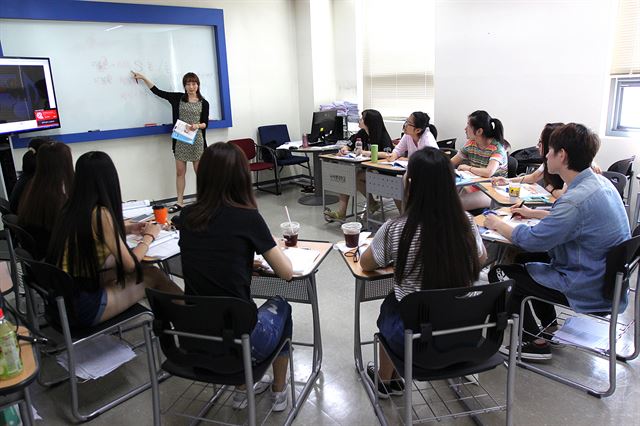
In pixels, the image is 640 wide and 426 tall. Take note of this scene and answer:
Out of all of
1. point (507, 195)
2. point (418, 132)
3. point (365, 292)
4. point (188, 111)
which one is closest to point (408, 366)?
point (365, 292)

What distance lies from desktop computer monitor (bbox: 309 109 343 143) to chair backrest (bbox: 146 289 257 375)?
4.45m

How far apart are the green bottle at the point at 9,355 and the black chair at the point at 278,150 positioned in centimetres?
517

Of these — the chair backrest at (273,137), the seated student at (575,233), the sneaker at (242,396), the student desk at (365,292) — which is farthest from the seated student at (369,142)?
the sneaker at (242,396)

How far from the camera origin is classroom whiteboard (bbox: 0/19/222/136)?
509 centimetres

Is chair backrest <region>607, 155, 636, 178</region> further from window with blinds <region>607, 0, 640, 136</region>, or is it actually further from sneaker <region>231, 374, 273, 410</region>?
sneaker <region>231, 374, 273, 410</region>

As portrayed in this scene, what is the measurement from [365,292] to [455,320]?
3.23ft

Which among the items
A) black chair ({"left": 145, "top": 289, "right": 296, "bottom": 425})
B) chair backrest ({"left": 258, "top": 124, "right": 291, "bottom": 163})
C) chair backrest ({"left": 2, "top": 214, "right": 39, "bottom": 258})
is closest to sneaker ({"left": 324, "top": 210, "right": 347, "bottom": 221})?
chair backrest ({"left": 258, "top": 124, "right": 291, "bottom": 163})

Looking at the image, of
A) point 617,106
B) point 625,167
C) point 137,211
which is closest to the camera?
point 137,211

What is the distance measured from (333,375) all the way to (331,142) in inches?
162

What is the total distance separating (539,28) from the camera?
15.5 feet

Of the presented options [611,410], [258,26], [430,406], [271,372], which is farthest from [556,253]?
[258,26]

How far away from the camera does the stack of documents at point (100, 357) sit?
2350mm

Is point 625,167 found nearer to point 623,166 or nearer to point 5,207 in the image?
point 623,166

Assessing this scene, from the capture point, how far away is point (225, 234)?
1.81m
